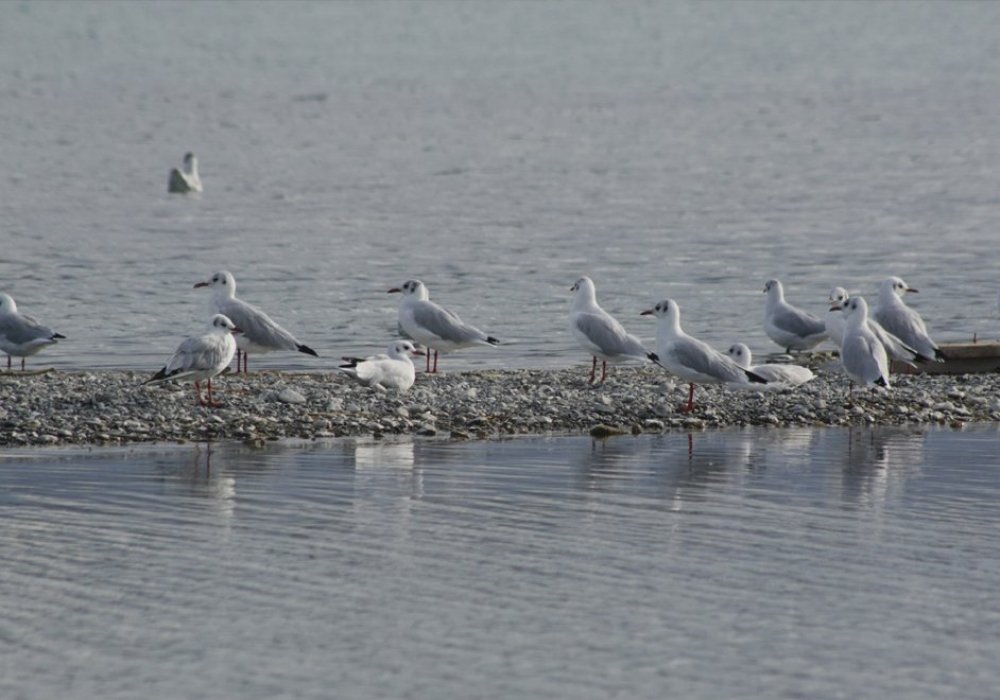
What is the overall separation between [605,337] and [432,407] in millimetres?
2584

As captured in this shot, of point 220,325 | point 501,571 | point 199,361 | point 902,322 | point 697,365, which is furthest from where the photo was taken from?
point 902,322

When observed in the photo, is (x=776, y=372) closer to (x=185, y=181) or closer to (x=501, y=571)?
Result: (x=501, y=571)

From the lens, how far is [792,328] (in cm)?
2341

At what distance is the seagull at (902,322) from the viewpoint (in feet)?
70.3

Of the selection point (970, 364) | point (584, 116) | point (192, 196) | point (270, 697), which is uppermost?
point (584, 116)

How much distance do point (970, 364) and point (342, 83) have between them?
88.5 m

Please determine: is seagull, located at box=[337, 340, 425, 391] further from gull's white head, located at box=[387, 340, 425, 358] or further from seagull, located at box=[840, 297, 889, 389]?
seagull, located at box=[840, 297, 889, 389]

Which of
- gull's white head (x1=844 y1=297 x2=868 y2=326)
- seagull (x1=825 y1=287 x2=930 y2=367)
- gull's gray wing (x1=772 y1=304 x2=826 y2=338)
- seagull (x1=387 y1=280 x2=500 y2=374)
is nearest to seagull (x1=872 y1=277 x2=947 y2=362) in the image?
seagull (x1=825 y1=287 x2=930 y2=367)

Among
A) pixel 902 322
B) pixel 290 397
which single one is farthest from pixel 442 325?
pixel 902 322

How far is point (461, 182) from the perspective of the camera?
54.3 m

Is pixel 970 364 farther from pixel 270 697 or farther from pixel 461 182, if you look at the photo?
pixel 461 182

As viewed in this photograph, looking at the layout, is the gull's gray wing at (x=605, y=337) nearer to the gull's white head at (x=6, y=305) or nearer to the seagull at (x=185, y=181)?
the gull's white head at (x=6, y=305)

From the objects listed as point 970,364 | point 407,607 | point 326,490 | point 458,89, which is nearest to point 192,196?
point 970,364

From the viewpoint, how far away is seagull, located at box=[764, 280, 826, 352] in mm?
23328
